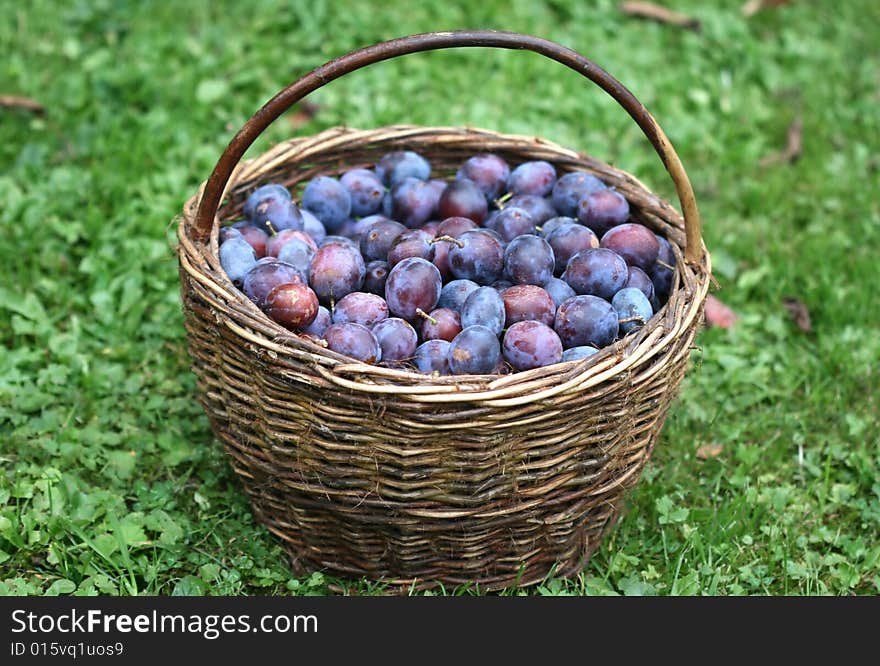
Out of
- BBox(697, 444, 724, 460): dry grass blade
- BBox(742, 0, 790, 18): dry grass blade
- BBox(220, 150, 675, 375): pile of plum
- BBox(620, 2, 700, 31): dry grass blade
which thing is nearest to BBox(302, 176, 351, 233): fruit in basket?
BBox(220, 150, 675, 375): pile of plum

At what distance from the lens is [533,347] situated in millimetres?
1786

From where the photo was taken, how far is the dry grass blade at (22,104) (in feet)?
10.6

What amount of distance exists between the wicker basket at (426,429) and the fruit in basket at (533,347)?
0.42ft

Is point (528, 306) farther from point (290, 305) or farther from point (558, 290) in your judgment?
point (290, 305)

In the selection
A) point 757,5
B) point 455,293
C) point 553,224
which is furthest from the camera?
point 757,5

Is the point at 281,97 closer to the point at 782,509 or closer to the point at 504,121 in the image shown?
the point at 782,509

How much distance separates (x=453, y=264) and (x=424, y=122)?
1.50 meters

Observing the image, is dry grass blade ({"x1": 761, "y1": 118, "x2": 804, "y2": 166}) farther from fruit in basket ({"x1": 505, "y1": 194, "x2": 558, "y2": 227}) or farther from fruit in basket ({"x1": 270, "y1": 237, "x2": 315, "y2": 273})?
fruit in basket ({"x1": 270, "y1": 237, "x2": 315, "y2": 273})

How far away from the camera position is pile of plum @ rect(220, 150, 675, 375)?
1.81m

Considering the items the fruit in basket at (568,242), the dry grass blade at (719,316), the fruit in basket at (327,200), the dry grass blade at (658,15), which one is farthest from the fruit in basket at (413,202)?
the dry grass blade at (658,15)

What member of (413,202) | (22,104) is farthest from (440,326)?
(22,104)

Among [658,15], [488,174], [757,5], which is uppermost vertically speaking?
[757,5]

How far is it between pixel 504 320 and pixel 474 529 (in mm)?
392

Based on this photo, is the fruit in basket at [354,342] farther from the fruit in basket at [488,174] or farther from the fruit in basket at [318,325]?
the fruit in basket at [488,174]
